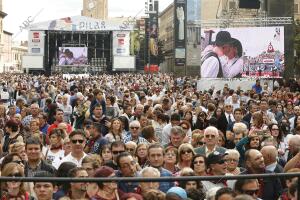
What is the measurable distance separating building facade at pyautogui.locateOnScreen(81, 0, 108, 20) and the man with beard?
148887 millimetres

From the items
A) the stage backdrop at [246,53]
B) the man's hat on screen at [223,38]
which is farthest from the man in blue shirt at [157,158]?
the man's hat on screen at [223,38]

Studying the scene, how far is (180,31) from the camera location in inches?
2559

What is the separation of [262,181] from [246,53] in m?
26.7

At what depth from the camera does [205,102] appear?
17.9m

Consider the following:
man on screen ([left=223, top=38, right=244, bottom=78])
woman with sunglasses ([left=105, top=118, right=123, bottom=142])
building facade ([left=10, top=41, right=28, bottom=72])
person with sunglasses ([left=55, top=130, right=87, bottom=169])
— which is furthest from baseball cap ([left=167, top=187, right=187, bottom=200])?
building facade ([left=10, top=41, right=28, bottom=72])

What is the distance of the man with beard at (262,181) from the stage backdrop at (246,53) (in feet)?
76.9

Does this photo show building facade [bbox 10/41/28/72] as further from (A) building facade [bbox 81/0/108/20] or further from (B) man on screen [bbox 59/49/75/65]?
(B) man on screen [bbox 59/49/75/65]

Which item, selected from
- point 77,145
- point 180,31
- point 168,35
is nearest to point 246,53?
point 77,145

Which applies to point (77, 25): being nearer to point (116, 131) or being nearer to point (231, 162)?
point (116, 131)

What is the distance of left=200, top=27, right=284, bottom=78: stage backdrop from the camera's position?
3031 cm

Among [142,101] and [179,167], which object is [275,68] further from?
[179,167]

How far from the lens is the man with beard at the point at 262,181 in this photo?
4582 millimetres

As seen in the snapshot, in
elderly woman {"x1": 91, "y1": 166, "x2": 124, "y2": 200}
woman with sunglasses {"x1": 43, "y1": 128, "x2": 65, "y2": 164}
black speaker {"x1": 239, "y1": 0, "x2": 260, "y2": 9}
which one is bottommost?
woman with sunglasses {"x1": 43, "y1": 128, "x2": 65, "y2": 164}

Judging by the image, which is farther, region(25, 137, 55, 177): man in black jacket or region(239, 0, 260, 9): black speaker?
region(239, 0, 260, 9): black speaker
